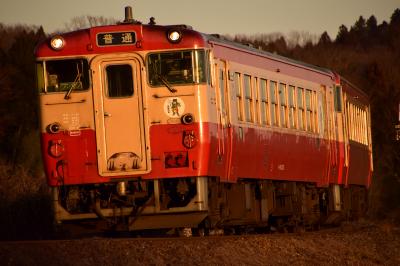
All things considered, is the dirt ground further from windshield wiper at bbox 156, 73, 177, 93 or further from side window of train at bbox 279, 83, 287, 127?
side window of train at bbox 279, 83, 287, 127

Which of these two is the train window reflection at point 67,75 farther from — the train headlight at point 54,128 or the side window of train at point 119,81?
the train headlight at point 54,128

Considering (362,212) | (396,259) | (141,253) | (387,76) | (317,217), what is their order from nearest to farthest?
(141,253), (396,259), (317,217), (362,212), (387,76)

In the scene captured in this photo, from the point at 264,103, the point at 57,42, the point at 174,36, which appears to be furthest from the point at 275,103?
the point at 57,42

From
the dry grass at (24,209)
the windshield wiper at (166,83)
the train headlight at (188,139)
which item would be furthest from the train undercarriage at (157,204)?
the dry grass at (24,209)

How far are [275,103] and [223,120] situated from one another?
3.11m

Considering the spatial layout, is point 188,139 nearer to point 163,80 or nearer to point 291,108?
point 163,80

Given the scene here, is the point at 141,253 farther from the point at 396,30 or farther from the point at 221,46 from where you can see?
the point at 396,30

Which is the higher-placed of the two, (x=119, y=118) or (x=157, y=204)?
(x=119, y=118)

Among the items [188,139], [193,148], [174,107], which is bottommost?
[193,148]

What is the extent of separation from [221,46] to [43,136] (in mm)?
3157

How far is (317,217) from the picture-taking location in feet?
75.0

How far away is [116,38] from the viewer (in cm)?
1620

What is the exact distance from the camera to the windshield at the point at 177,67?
52.6 feet

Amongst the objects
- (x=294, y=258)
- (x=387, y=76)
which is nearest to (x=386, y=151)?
(x=387, y=76)
